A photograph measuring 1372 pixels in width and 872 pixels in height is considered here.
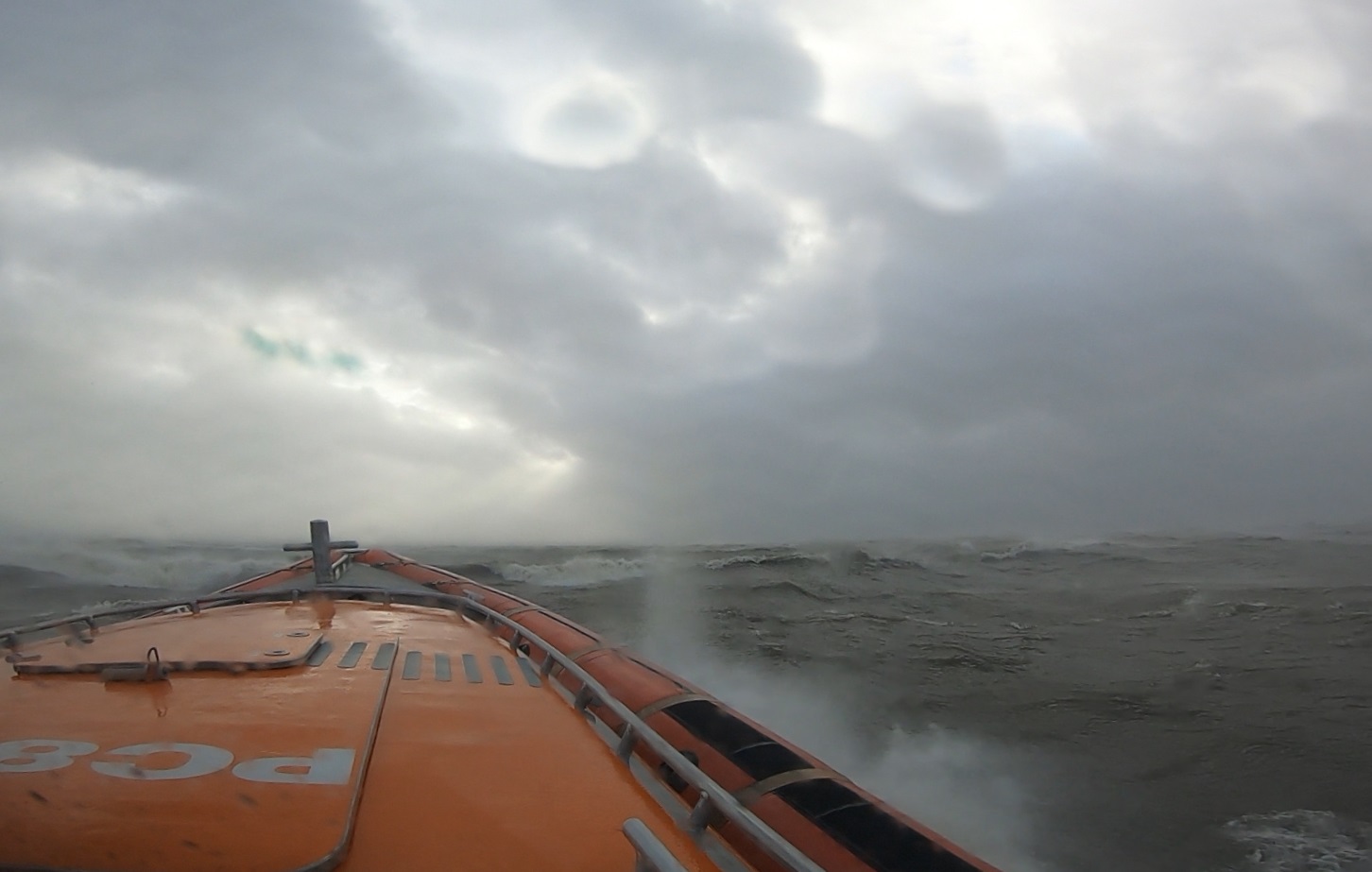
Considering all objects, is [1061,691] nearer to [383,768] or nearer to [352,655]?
[352,655]

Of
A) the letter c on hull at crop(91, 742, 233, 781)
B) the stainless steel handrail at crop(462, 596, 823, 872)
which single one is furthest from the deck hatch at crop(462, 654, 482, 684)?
the letter c on hull at crop(91, 742, 233, 781)

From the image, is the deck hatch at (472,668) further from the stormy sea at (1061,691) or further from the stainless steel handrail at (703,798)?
the stormy sea at (1061,691)

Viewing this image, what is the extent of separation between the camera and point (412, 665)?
154 inches

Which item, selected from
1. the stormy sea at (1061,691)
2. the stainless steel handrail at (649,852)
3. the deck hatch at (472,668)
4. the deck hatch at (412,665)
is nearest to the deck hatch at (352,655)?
the deck hatch at (412,665)

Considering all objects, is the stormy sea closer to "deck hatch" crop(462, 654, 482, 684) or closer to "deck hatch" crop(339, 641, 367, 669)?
"deck hatch" crop(462, 654, 482, 684)

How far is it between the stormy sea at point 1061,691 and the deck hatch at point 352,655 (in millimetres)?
4423

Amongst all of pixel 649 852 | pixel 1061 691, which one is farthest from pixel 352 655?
pixel 1061 691

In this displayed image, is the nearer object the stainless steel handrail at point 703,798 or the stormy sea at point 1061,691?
the stainless steel handrail at point 703,798

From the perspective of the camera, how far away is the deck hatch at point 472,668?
3.79 m

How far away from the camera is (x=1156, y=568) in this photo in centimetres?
2245

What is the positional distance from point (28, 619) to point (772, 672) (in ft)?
37.2

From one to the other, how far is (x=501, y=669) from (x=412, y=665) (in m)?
0.50

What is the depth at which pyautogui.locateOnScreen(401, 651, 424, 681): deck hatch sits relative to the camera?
12.0 feet

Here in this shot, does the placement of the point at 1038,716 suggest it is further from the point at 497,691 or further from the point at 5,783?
the point at 5,783
